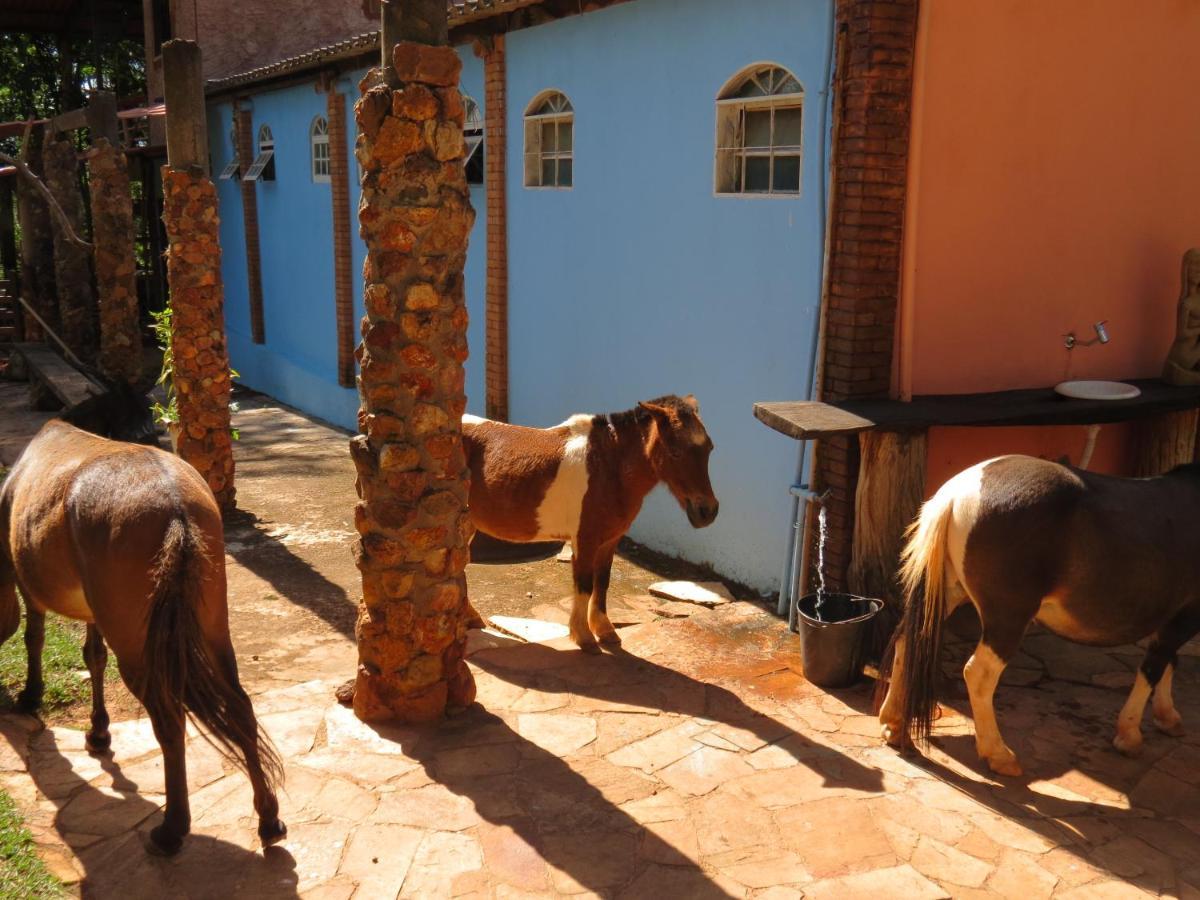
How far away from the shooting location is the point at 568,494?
6539 mm

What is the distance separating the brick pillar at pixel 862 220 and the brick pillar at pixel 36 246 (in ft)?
46.5

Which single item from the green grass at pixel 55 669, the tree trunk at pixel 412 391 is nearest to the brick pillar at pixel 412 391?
the tree trunk at pixel 412 391

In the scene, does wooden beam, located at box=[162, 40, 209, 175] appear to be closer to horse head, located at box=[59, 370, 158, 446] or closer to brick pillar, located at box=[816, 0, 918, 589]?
horse head, located at box=[59, 370, 158, 446]

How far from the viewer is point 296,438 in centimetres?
Answer: 1334

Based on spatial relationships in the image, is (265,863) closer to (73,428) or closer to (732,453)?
(73,428)

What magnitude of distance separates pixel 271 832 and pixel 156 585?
1139 mm

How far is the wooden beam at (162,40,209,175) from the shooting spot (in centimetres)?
845

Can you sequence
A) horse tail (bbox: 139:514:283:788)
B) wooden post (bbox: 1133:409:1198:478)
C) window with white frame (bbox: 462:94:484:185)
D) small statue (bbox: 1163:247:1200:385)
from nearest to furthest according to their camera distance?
horse tail (bbox: 139:514:283:788), small statue (bbox: 1163:247:1200:385), wooden post (bbox: 1133:409:1198:478), window with white frame (bbox: 462:94:484:185)

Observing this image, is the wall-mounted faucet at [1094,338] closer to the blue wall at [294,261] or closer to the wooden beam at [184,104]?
the wooden beam at [184,104]

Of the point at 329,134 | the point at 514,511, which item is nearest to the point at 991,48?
the point at 514,511

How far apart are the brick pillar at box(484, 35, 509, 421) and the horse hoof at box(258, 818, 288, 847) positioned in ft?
21.9

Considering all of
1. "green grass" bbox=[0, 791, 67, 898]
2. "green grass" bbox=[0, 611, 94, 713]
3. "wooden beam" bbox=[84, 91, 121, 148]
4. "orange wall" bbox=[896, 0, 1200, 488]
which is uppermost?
"wooden beam" bbox=[84, 91, 121, 148]

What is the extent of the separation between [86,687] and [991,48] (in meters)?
6.56

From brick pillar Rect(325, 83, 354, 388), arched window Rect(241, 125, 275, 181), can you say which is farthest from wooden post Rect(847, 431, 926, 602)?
arched window Rect(241, 125, 275, 181)
